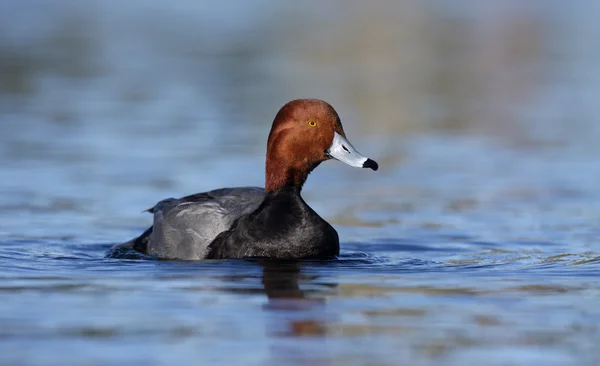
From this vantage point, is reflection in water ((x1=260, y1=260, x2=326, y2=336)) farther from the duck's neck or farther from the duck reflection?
the duck's neck

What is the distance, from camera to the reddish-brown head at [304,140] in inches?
375

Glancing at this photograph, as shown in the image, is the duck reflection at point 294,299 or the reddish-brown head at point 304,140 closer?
the duck reflection at point 294,299

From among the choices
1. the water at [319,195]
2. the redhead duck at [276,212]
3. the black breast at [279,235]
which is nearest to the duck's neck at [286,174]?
the redhead duck at [276,212]

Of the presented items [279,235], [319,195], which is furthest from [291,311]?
[319,195]

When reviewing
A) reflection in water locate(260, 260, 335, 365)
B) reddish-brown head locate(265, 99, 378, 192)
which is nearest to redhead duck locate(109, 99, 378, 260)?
reddish-brown head locate(265, 99, 378, 192)

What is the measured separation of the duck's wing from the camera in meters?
9.55

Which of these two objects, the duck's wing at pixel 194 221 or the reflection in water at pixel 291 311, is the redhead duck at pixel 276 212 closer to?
the duck's wing at pixel 194 221

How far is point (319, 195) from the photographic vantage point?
42.2 feet

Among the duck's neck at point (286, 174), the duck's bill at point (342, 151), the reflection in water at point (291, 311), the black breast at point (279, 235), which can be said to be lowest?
the reflection in water at point (291, 311)

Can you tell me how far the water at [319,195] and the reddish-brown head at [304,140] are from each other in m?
0.85

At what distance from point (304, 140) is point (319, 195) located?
3341mm

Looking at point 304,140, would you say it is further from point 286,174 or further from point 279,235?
point 279,235

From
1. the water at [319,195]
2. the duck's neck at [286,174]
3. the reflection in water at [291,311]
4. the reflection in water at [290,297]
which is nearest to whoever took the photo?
the reflection in water at [291,311]

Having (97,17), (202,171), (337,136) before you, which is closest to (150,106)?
(202,171)
